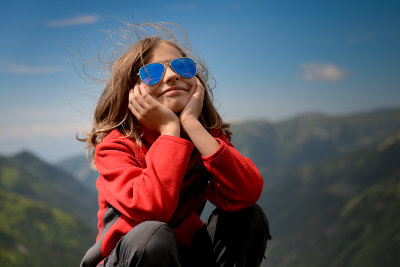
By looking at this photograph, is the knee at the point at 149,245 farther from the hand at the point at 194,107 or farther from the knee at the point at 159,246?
the hand at the point at 194,107

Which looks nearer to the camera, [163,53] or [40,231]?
[163,53]

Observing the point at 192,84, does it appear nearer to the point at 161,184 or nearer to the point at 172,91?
the point at 172,91

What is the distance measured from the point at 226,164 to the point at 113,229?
1084 millimetres

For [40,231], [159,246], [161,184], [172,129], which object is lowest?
[40,231]

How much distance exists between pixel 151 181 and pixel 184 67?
1363 millimetres

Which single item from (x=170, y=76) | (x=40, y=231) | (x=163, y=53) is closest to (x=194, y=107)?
(x=170, y=76)

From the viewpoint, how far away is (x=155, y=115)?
3.47 meters

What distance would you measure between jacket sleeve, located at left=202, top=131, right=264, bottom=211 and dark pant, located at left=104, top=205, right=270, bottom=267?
0.12 m

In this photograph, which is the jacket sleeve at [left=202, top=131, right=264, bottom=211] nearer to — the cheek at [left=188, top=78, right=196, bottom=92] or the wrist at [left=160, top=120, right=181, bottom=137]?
the wrist at [left=160, top=120, right=181, bottom=137]

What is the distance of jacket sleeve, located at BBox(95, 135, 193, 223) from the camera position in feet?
9.62

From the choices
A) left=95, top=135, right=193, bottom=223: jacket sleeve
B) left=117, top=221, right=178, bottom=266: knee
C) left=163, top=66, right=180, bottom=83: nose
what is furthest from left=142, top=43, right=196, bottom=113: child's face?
left=117, top=221, right=178, bottom=266: knee

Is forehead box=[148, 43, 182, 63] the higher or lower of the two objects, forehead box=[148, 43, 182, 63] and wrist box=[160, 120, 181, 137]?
the higher

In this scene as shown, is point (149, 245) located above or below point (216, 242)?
above

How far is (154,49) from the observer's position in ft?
13.3
